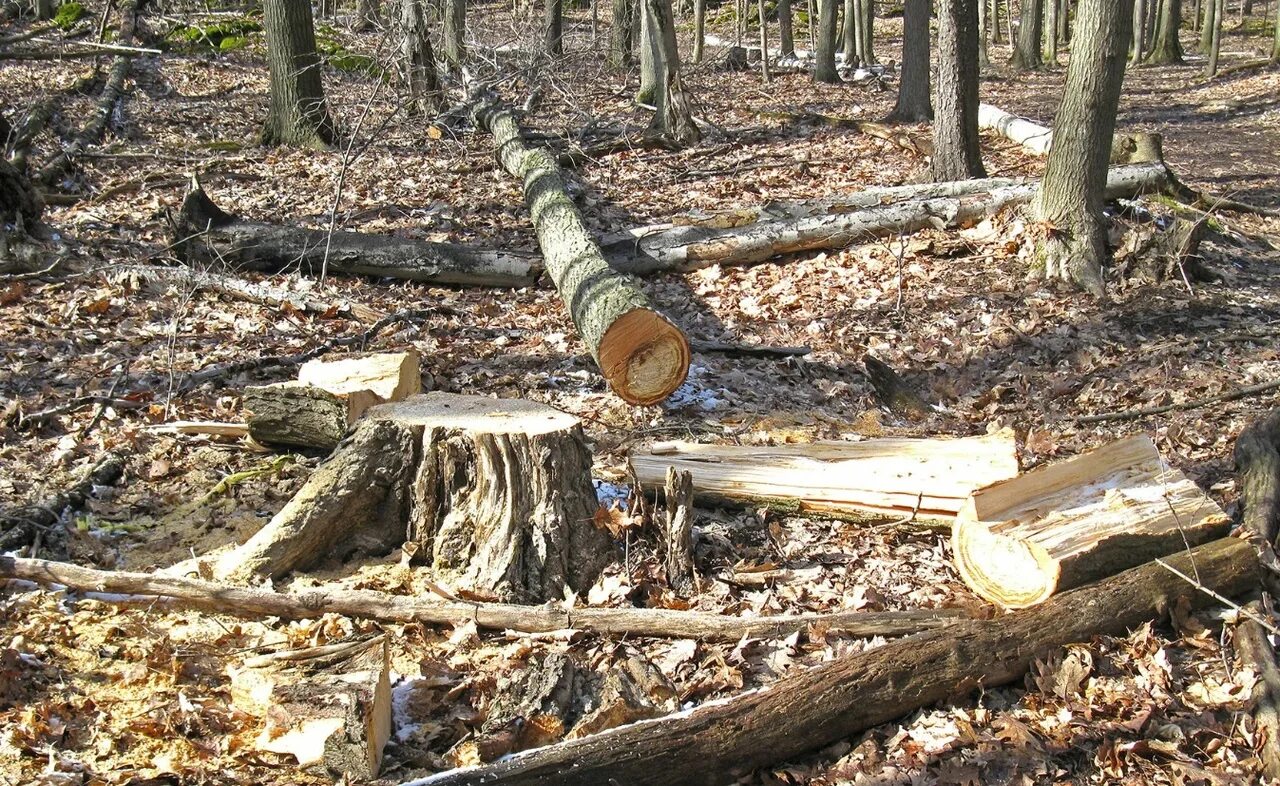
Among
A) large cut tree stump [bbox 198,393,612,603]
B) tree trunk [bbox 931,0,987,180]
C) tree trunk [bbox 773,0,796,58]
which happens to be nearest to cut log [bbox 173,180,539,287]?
large cut tree stump [bbox 198,393,612,603]

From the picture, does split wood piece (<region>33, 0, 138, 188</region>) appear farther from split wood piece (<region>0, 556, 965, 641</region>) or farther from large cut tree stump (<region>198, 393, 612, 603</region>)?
split wood piece (<region>0, 556, 965, 641</region>)

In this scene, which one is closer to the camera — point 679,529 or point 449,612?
point 449,612

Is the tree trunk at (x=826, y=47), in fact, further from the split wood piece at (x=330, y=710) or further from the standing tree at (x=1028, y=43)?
the split wood piece at (x=330, y=710)

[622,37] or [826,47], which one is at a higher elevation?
[622,37]

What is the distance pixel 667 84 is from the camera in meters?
13.2

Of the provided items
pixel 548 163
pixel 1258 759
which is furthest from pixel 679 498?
pixel 548 163

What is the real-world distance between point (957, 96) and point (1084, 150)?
252 cm

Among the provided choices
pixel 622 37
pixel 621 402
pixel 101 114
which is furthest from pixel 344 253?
pixel 622 37

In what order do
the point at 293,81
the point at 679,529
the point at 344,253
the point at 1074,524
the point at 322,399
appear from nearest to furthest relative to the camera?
the point at 1074,524
the point at 679,529
the point at 322,399
the point at 344,253
the point at 293,81

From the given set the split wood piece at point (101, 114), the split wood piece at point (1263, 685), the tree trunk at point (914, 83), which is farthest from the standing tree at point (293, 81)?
the split wood piece at point (1263, 685)

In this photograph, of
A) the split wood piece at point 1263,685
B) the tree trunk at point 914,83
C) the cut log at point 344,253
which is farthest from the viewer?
the tree trunk at point 914,83

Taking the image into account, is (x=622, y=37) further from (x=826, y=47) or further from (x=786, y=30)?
(x=786, y=30)

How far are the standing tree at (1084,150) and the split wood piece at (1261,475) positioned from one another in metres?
2.99

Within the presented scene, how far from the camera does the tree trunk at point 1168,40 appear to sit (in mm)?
23578
